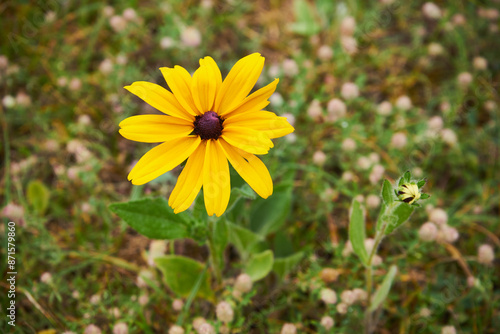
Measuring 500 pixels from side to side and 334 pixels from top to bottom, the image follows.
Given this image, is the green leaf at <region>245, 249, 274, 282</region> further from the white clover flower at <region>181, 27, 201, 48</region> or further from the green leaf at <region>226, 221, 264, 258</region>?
the white clover flower at <region>181, 27, 201, 48</region>

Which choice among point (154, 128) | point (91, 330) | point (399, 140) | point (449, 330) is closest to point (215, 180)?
point (154, 128)

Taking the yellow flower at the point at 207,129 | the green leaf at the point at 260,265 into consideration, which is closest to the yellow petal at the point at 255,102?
the yellow flower at the point at 207,129

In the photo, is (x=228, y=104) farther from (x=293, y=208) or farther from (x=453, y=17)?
(x=453, y=17)

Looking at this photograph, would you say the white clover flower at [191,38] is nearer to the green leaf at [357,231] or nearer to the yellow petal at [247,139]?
the yellow petal at [247,139]

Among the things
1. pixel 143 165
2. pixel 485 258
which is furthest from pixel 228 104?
pixel 485 258

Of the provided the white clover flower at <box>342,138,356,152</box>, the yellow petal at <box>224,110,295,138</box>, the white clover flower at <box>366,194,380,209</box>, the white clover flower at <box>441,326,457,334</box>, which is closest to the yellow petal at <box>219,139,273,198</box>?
the yellow petal at <box>224,110,295,138</box>
